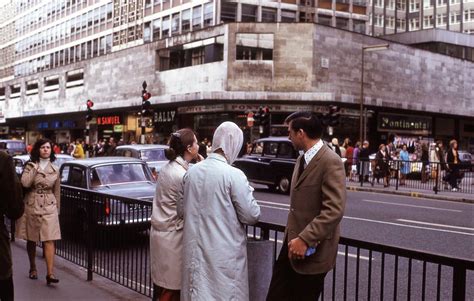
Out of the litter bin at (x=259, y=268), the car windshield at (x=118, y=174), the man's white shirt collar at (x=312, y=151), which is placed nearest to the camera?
the man's white shirt collar at (x=312, y=151)

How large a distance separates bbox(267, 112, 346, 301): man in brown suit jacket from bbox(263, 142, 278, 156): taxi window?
50.4 ft

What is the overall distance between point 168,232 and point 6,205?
1271mm

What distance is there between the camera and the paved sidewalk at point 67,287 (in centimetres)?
597

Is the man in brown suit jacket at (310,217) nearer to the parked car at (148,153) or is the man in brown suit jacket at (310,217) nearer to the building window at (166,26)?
the parked car at (148,153)

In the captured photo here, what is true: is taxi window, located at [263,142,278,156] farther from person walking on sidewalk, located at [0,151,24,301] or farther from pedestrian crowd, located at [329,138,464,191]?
person walking on sidewalk, located at [0,151,24,301]

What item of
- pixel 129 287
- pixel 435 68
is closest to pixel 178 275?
pixel 129 287

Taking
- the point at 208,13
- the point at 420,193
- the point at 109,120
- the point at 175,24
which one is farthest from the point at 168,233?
the point at 109,120

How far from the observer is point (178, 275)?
4.42 metres

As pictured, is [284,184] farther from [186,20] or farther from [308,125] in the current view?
[186,20]

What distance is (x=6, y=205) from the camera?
452cm

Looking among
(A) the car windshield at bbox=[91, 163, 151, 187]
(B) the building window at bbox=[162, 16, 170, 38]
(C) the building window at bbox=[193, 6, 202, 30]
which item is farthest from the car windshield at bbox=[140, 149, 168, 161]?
(B) the building window at bbox=[162, 16, 170, 38]

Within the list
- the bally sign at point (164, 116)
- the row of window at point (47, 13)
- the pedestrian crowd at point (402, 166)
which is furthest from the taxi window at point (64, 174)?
the row of window at point (47, 13)

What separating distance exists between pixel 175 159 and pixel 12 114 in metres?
71.0

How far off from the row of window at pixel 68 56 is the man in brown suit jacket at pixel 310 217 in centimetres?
5315
